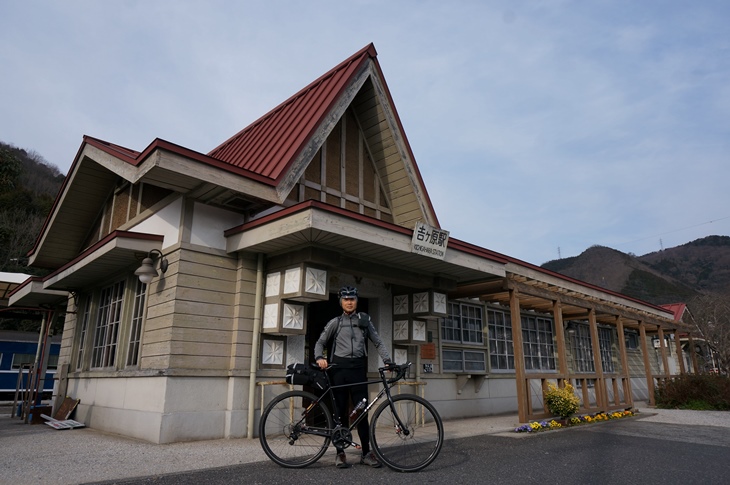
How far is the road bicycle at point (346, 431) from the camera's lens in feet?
14.9

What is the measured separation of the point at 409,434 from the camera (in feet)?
15.2

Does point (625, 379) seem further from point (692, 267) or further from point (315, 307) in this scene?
point (692, 267)

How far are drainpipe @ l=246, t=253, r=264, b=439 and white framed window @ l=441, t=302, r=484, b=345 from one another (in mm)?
4861

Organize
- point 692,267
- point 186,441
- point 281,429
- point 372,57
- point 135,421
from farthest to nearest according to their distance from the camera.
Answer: point 692,267, point 372,57, point 135,421, point 186,441, point 281,429

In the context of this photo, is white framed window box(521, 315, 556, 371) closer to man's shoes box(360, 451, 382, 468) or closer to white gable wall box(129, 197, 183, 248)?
man's shoes box(360, 451, 382, 468)

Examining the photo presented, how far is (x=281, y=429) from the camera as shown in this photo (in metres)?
5.07

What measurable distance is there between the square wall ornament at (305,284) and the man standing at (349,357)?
1.89 meters

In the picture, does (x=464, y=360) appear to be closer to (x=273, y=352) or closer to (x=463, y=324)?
(x=463, y=324)

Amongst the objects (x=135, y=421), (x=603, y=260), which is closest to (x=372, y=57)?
(x=135, y=421)

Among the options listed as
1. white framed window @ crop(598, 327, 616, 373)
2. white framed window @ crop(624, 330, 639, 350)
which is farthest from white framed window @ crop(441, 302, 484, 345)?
white framed window @ crop(624, 330, 639, 350)

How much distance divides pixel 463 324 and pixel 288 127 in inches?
243

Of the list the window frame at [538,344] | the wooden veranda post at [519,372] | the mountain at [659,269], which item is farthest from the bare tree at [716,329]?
the mountain at [659,269]

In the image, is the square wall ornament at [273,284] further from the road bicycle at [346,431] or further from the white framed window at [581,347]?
the white framed window at [581,347]

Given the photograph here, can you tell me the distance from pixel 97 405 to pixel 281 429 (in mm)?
5345
